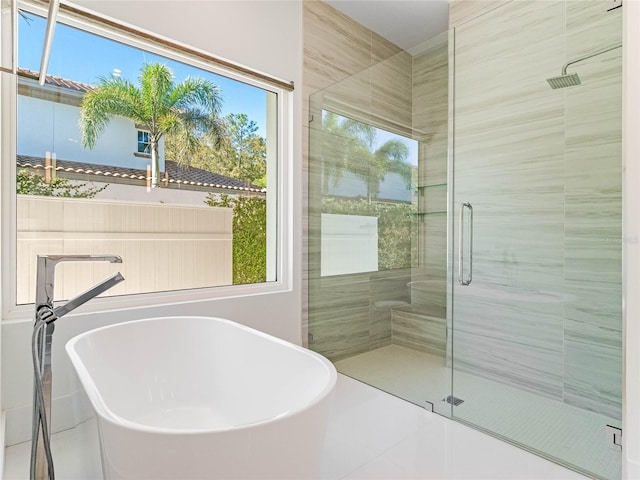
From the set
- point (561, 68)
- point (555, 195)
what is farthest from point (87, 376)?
point (561, 68)

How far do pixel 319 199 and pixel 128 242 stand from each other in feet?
4.73

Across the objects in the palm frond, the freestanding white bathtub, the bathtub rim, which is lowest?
the freestanding white bathtub

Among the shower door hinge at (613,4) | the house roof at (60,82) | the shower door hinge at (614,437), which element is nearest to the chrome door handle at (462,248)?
the shower door hinge at (614,437)

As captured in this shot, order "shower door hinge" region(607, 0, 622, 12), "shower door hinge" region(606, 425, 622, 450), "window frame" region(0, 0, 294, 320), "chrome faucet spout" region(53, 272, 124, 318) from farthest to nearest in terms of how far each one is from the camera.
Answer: "window frame" region(0, 0, 294, 320) < "shower door hinge" region(607, 0, 622, 12) < "shower door hinge" region(606, 425, 622, 450) < "chrome faucet spout" region(53, 272, 124, 318)

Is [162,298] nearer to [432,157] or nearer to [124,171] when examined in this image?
[124,171]

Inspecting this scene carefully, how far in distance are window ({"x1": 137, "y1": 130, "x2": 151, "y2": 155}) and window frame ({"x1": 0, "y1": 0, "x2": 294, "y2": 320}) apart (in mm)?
519

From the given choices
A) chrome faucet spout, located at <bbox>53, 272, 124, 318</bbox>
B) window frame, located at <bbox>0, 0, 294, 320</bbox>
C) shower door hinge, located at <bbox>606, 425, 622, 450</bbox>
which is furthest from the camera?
window frame, located at <bbox>0, 0, 294, 320</bbox>

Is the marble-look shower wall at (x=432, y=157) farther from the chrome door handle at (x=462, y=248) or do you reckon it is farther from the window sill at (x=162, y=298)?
the window sill at (x=162, y=298)

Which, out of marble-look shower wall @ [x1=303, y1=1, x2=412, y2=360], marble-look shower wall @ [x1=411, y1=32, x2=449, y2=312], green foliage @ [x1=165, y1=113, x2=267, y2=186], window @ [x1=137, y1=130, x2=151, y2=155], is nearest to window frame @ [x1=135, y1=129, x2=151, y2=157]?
window @ [x1=137, y1=130, x2=151, y2=155]

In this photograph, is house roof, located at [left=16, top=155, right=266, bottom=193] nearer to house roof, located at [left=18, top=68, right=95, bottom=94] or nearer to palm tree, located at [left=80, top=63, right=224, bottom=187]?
Result: palm tree, located at [left=80, top=63, right=224, bottom=187]

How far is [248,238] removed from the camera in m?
2.91

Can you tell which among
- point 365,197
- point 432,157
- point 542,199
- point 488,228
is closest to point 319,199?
point 365,197

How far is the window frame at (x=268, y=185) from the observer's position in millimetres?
1925

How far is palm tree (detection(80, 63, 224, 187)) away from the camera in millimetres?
2238
